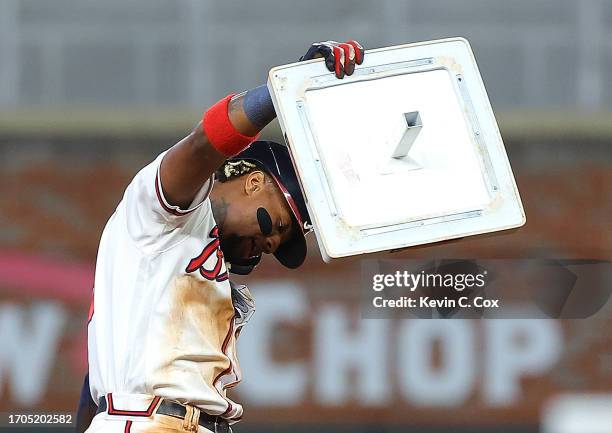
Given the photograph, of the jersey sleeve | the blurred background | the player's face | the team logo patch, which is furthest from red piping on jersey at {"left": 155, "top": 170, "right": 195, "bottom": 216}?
the blurred background

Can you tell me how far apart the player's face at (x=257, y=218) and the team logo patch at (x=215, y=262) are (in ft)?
0.20

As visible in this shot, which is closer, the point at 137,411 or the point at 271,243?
the point at 137,411

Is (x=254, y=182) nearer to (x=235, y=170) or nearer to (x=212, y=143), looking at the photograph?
(x=235, y=170)

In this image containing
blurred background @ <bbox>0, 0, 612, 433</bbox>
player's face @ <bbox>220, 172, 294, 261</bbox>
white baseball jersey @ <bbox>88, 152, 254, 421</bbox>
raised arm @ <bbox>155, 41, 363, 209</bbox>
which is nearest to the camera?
raised arm @ <bbox>155, 41, 363, 209</bbox>

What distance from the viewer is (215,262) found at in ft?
10.2

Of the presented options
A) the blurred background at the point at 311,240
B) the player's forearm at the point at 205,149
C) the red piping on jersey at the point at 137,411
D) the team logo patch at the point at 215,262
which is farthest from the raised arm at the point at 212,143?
the blurred background at the point at 311,240

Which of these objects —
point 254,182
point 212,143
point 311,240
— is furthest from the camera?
point 311,240

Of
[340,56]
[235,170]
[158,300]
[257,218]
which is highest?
[340,56]

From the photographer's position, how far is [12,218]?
711cm

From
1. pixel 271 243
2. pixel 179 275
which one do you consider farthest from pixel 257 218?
pixel 179 275

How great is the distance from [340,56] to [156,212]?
57cm

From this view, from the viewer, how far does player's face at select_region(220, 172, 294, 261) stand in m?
3.18

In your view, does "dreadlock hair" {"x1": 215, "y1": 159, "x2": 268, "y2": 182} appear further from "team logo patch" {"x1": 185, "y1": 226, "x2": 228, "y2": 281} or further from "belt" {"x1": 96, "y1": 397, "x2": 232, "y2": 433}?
"belt" {"x1": 96, "y1": 397, "x2": 232, "y2": 433}

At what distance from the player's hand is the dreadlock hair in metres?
0.35
